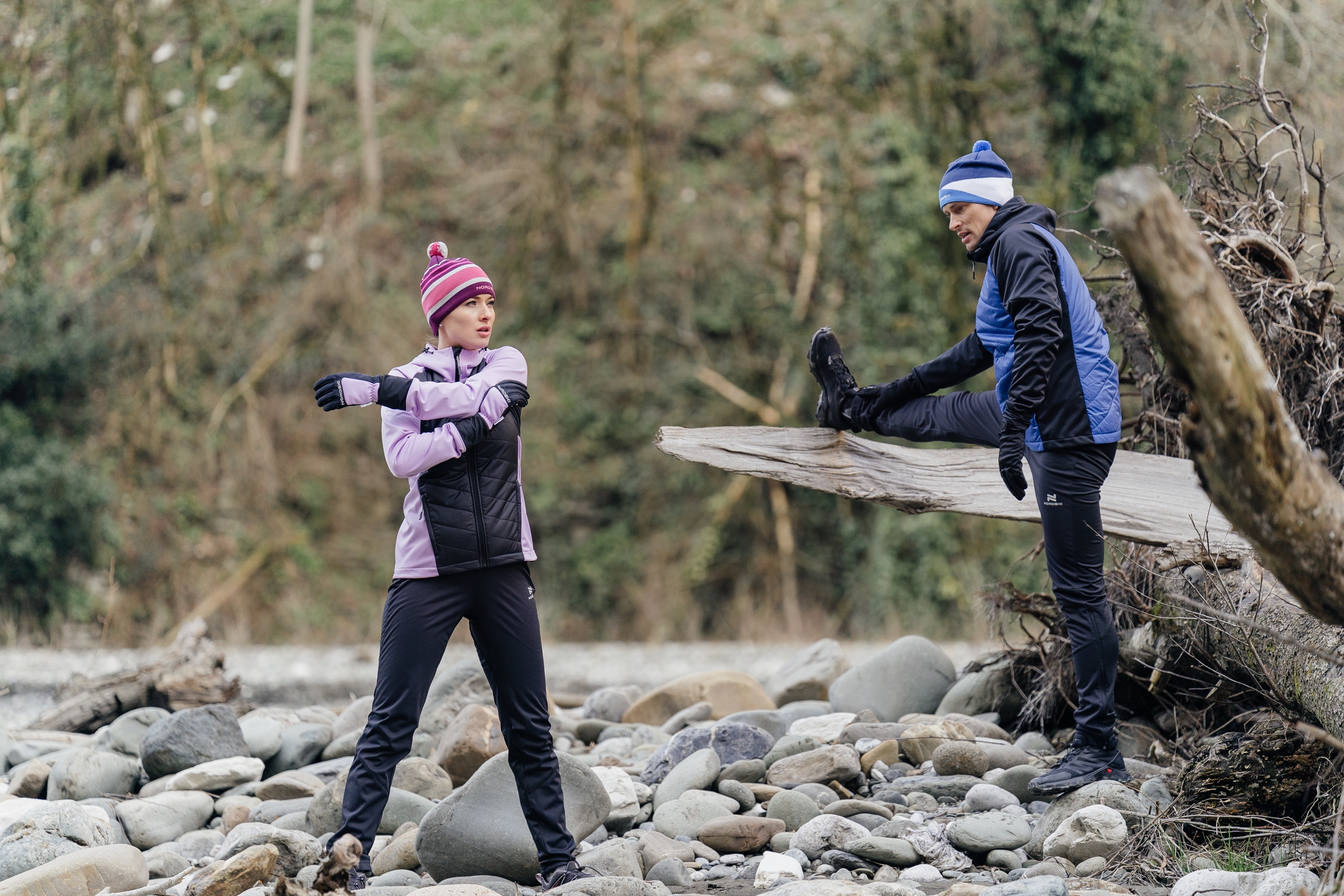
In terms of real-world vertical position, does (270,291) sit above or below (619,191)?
below

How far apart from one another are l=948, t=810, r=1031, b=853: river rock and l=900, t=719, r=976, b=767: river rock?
32.4 inches

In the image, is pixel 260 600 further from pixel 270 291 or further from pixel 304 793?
pixel 304 793

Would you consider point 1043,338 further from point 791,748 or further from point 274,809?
point 274,809

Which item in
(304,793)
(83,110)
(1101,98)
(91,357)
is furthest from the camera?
(83,110)

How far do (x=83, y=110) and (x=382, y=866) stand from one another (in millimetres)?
15354

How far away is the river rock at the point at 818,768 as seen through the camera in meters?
4.98

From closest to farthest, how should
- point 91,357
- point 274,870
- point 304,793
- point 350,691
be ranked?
1. point 274,870
2. point 304,793
3. point 350,691
4. point 91,357

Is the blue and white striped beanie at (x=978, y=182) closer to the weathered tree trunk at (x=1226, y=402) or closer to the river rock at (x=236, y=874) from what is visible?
the weathered tree trunk at (x=1226, y=402)

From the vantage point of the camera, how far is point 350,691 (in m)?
9.32

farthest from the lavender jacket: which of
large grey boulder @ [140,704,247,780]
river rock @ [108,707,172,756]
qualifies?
river rock @ [108,707,172,756]

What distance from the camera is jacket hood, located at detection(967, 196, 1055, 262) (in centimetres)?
441

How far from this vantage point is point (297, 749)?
19.7 feet

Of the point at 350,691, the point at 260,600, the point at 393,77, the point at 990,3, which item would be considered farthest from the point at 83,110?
the point at 990,3

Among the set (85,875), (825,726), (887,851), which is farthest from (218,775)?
(887,851)
